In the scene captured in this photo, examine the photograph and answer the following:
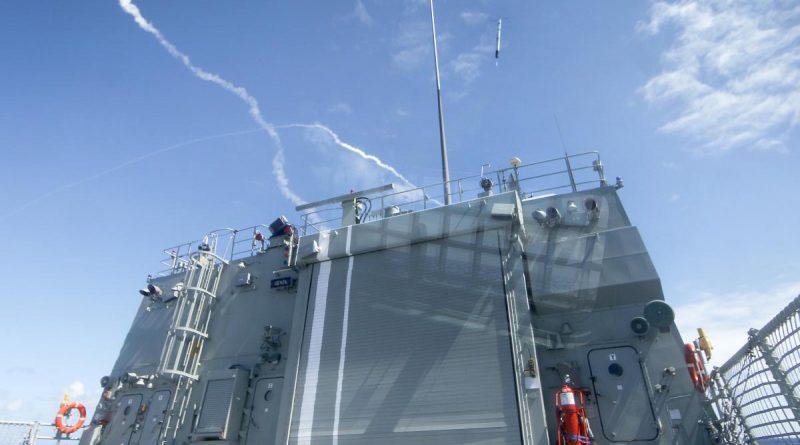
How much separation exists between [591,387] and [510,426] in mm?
1571

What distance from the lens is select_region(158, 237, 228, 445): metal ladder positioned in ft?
36.5

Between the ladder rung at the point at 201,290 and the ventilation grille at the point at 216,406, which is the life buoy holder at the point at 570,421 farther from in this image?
the ladder rung at the point at 201,290

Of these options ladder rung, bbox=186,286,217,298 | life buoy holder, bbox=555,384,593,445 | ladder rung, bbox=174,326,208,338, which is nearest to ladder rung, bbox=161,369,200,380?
ladder rung, bbox=174,326,208,338

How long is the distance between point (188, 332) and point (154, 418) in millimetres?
2257

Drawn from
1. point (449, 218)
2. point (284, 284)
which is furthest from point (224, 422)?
point (449, 218)

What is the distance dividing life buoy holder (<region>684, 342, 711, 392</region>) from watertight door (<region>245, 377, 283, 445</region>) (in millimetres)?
8119

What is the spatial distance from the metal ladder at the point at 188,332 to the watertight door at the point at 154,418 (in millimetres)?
278

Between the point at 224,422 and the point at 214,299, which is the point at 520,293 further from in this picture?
the point at 214,299

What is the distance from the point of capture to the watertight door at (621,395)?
733 centimetres

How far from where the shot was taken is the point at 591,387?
307 inches

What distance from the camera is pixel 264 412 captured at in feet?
33.6

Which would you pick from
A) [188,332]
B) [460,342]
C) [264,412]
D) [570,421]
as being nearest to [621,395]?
[570,421]

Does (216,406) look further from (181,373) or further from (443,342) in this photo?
(443,342)

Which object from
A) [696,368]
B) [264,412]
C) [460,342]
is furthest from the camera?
[264,412]
